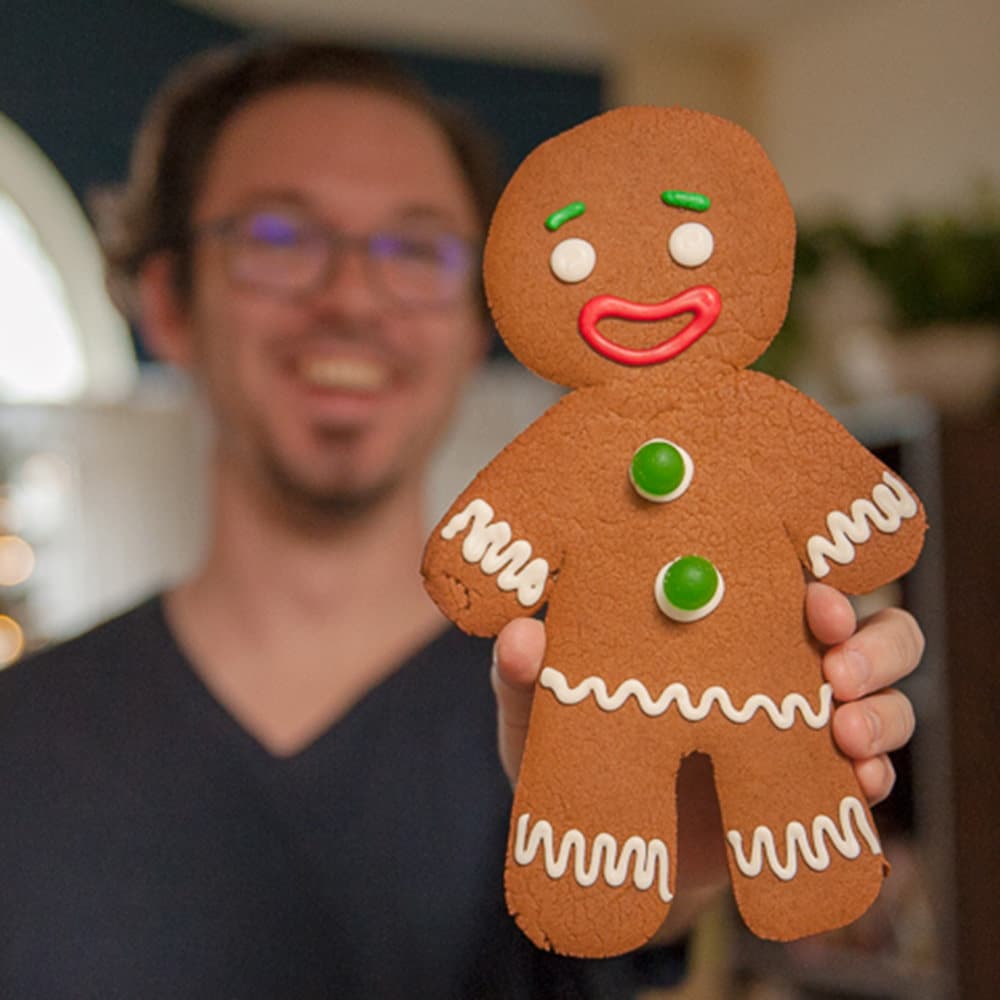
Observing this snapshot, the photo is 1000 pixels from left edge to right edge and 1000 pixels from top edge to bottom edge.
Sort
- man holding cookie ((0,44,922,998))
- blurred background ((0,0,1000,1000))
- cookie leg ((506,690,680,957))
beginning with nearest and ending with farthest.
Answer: cookie leg ((506,690,680,957)) → man holding cookie ((0,44,922,998)) → blurred background ((0,0,1000,1000))

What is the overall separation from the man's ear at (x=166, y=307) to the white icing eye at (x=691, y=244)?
83 centimetres

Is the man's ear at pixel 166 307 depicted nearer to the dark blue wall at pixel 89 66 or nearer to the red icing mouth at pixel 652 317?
the red icing mouth at pixel 652 317

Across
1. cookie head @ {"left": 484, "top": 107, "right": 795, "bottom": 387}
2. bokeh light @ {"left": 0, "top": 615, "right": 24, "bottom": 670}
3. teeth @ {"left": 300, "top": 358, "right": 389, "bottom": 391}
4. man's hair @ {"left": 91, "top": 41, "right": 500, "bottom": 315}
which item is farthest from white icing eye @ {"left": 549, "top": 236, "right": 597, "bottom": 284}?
bokeh light @ {"left": 0, "top": 615, "right": 24, "bottom": 670}

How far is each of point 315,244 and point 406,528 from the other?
0.32 metres

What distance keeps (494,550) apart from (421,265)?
2.22 feet

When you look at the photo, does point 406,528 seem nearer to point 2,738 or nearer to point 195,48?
point 2,738

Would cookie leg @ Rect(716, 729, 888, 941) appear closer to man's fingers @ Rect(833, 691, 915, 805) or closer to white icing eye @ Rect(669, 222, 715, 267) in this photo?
man's fingers @ Rect(833, 691, 915, 805)

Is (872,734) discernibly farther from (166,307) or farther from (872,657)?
(166,307)

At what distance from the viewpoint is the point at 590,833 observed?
14.6 inches

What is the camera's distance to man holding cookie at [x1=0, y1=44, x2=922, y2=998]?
1.98 ft

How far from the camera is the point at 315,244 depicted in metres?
0.98

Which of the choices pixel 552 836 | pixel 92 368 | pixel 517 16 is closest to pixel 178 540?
pixel 92 368

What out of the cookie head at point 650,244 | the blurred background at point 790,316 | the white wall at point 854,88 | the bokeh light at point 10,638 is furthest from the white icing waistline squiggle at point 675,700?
the bokeh light at point 10,638

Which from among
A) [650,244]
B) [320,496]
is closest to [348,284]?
[320,496]
